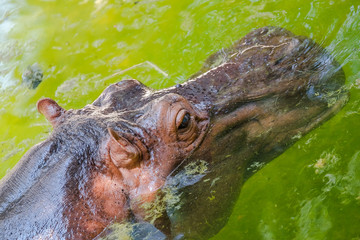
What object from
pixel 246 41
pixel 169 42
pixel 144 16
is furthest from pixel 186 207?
pixel 144 16

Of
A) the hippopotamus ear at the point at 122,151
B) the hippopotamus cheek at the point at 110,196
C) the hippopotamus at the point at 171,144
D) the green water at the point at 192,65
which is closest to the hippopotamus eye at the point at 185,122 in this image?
the hippopotamus at the point at 171,144

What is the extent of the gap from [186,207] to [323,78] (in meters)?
1.91

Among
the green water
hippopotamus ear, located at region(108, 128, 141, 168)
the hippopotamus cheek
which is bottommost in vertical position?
the green water

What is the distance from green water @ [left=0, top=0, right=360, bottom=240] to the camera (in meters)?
4.16

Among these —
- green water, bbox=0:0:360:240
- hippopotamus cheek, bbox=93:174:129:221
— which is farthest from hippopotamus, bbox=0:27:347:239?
green water, bbox=0:0:360:240

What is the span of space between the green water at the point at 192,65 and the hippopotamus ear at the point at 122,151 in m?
1.33

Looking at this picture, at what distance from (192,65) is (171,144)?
126 inches

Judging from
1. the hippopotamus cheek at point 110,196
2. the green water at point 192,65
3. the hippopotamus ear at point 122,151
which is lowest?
the green water at point 192,65

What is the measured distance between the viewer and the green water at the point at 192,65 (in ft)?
13.7

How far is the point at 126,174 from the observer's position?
348cm

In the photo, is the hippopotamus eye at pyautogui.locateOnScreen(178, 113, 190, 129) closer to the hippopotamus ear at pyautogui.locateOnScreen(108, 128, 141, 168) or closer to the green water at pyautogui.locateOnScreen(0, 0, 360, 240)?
the hippopotamus ear at pyautogui.locateOnScreen(108, 128, 141, 168)

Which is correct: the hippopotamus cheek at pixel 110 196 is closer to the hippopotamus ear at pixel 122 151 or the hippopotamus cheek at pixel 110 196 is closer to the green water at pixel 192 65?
the hippopotamus ear at pixel 122 151

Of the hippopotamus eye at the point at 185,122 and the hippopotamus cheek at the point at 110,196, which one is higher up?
the hippopotamus eye at the point at 185,122

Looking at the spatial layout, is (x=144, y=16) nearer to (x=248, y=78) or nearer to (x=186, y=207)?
(x=248, y=78)
